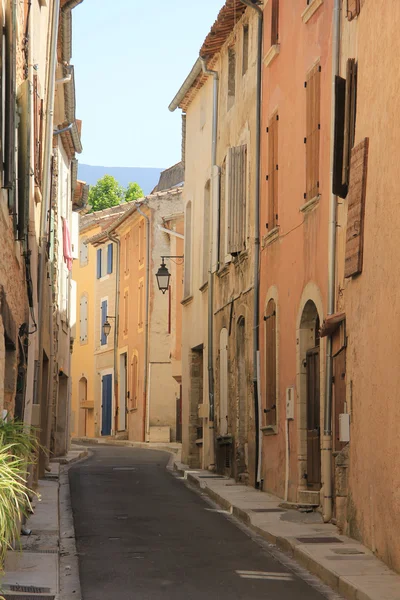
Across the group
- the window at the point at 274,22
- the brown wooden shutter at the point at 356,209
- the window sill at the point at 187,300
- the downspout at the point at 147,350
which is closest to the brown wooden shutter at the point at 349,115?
the brown wooden shutter at the point at 356,209

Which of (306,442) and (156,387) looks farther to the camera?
(156,387)

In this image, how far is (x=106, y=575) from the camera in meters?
9.32

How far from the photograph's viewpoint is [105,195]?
6222cm

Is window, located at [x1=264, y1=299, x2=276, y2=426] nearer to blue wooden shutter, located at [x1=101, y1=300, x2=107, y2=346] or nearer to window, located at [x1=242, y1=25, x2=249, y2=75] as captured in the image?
window, located at [x1=242, y1=25, x2=249, y2=75]

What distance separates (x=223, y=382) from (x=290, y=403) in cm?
610

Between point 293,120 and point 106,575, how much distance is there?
908cm

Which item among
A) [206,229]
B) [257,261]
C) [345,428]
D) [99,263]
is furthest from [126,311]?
[345,428]

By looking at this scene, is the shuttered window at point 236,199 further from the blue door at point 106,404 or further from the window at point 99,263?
the window at point 99,263

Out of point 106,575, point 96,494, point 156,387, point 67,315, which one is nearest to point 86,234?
point 156,387

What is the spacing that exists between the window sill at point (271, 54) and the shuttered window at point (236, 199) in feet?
→ 6.50

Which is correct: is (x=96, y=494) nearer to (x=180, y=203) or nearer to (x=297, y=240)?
(x=297, y=240)

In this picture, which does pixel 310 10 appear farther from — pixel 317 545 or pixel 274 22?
pixel 317 545

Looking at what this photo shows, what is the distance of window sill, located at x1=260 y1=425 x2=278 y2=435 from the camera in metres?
17.2

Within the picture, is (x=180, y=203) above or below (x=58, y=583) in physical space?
above
